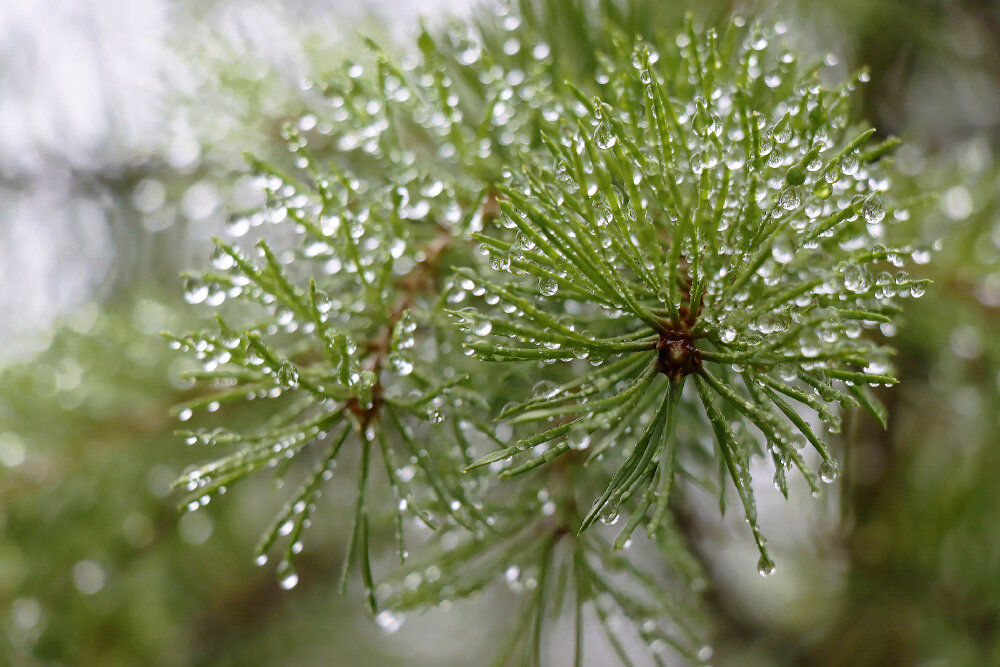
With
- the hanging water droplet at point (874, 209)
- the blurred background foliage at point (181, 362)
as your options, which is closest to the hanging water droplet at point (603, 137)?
the hanging water droplet at point (874, 209)

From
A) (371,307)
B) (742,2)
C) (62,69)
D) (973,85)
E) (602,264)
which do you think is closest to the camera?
(602,264)

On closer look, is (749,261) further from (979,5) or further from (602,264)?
(979,5)

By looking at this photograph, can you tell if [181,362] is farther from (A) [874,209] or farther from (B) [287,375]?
(A) [874,209]

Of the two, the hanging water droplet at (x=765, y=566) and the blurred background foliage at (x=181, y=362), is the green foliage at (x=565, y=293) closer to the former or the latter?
the hanging water droplet at (x=765, y=566)

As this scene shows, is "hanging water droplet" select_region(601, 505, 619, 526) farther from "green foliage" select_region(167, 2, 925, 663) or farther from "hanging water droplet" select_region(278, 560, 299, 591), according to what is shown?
"hanging water droplet" select_region(278, 560, 299, 591)

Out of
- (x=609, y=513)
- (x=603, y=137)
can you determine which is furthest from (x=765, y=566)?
(x=603, y=137)

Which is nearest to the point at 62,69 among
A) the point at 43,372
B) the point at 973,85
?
the point at 43,372
